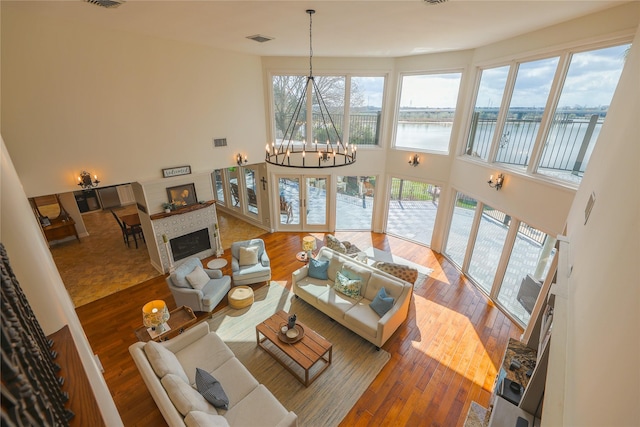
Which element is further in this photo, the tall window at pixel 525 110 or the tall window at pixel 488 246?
the tall window at pixel 488 246

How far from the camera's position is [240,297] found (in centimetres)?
565

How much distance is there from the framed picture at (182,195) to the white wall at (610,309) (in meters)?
7.16

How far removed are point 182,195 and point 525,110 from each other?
7.48 metres

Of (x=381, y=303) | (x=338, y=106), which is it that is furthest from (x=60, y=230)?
(x=381, y=303)

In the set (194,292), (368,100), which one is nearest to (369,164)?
(368,100)

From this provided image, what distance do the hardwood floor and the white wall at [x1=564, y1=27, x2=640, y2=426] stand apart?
2.80 m

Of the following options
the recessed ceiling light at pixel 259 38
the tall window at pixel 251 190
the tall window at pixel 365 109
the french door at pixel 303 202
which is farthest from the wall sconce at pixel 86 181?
the tall window at pixel 365 109

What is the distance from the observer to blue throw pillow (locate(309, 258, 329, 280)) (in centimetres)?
595

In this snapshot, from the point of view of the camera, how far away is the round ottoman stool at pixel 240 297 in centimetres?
562

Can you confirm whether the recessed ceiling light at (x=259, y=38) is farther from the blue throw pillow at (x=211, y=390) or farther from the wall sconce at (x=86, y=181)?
the blue throw pillow at (x=211, y=390)

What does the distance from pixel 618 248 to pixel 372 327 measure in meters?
3.78

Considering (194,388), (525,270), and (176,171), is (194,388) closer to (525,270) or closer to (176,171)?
(176,171)

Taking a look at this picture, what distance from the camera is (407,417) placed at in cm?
383

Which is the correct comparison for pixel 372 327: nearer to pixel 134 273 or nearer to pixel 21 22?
pixel 134 273
